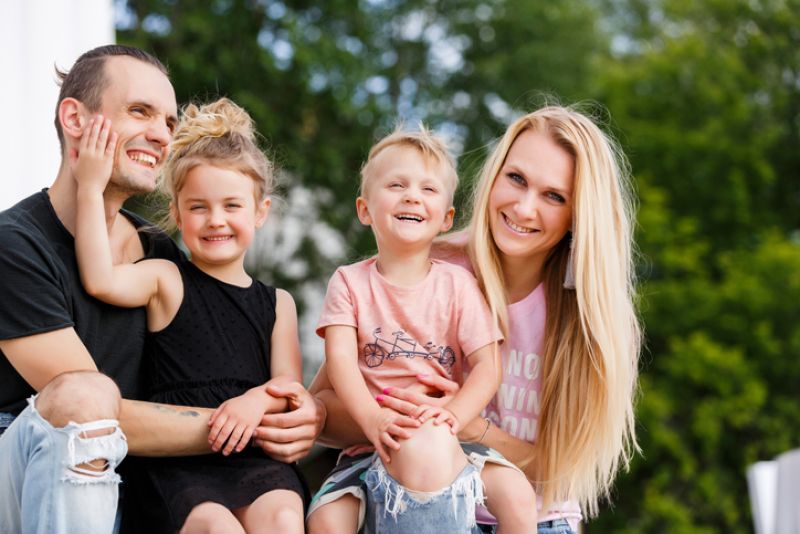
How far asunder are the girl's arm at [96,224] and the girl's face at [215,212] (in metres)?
0.21

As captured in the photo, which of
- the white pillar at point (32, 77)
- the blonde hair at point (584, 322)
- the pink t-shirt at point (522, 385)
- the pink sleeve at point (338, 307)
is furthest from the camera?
the white pillar at point (32, 77)

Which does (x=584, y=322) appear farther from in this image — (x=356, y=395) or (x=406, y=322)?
(x=356, y=395)

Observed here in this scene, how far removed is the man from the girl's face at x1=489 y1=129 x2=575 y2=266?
69cm

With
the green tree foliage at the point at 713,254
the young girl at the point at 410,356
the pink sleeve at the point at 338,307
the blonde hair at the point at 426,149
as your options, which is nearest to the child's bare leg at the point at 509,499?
the young girl at the point at 410,356

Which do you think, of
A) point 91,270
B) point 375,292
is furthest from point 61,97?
point 375,292

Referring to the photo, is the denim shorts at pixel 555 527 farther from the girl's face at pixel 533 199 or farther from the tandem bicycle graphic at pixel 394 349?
the girl's face at pixel 533 199

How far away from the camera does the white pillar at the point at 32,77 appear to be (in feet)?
12.9

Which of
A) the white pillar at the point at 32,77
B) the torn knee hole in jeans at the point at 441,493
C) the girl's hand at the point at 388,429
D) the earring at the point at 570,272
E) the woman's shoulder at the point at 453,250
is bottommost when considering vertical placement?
the torn knee hole in jeans at the point at 441,493

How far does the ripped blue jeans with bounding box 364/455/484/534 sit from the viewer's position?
2.10 metres

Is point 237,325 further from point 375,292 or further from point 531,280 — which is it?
point 531,280

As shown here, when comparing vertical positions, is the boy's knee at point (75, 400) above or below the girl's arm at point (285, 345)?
below

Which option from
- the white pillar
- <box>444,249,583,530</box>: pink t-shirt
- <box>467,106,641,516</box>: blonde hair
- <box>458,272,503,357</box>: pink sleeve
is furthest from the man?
the white pillar

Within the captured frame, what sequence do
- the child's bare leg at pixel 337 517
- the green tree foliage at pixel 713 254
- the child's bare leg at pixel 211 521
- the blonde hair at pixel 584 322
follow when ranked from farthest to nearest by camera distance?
the green tree foliage at pixel 713 254
the blonde hair at pixel 584 322
the child's bare leg at pixel 337 517
the child's bare leg at pixel 211 521

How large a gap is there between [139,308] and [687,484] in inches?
424
